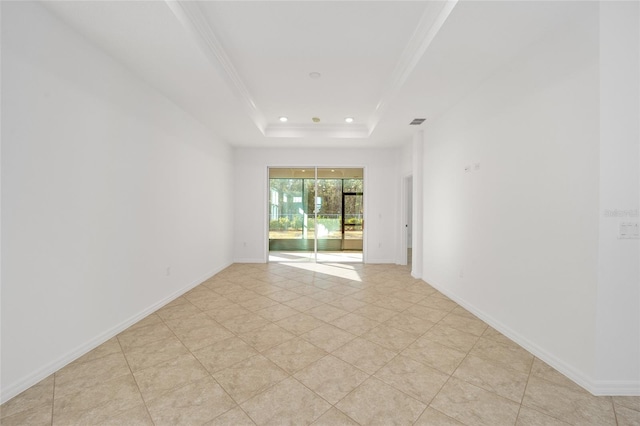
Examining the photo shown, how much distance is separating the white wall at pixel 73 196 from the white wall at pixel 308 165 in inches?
101

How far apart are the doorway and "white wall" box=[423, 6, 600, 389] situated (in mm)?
3638

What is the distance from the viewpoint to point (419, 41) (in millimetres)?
2494

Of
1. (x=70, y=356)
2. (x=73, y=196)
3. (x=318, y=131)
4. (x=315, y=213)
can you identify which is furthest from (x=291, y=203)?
(x=70, y=356)

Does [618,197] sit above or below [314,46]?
below

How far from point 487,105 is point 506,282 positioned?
198 centimetres

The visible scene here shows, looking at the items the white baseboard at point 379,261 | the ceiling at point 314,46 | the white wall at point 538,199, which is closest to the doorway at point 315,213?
the white baseboard at point 379,261

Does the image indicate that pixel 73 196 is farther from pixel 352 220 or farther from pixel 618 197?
pixel 352 220

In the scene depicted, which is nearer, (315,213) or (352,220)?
(315,213)

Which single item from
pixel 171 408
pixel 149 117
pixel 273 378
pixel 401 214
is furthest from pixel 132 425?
pixel 401 214

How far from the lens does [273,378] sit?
1.90 m

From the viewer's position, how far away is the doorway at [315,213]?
678 cm

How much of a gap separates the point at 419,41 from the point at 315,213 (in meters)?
4.31

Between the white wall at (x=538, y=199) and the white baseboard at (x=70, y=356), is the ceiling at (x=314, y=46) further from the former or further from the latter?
the white baseboard at (x=70, y=356)

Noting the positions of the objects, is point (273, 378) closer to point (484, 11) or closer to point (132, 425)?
A: point (132, 425)
